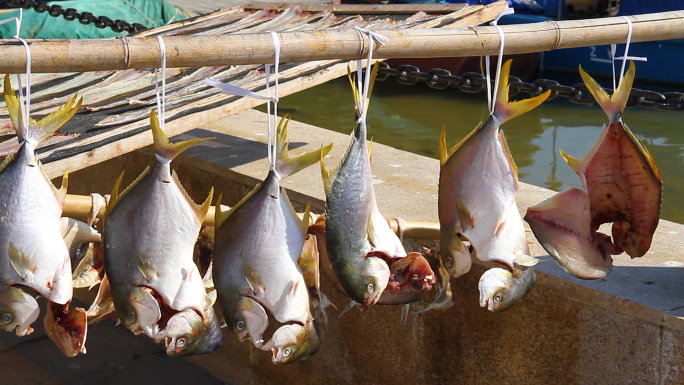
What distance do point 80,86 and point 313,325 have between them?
3.01 metres

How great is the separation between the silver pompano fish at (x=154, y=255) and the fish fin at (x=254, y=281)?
13 cm

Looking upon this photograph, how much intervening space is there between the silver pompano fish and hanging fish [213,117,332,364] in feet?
0.26

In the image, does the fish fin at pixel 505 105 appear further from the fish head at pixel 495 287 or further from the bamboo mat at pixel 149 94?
the bamboo mat at pixel 149 94

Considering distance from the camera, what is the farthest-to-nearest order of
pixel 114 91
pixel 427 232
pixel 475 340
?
pixel 114 91 < pixel 475 340 < pixel 427 232

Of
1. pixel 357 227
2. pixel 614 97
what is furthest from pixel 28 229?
pixel 614 97

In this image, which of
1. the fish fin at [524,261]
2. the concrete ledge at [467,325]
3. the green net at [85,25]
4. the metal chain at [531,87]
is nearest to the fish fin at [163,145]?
the fish fin at [524,261]

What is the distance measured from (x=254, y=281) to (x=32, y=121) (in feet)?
2.15

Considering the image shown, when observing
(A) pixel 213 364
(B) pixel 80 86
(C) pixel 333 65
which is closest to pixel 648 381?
(C) pixel 333 65

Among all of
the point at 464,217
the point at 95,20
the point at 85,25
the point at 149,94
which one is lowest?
the point at 85,25

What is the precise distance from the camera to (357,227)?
7.27 feet

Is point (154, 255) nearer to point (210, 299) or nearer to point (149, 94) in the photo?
point (210, 299)

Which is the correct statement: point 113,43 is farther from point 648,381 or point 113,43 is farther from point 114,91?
point 114,91

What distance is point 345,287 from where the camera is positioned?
2252mm

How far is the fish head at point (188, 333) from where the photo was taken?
2086 millimetres
